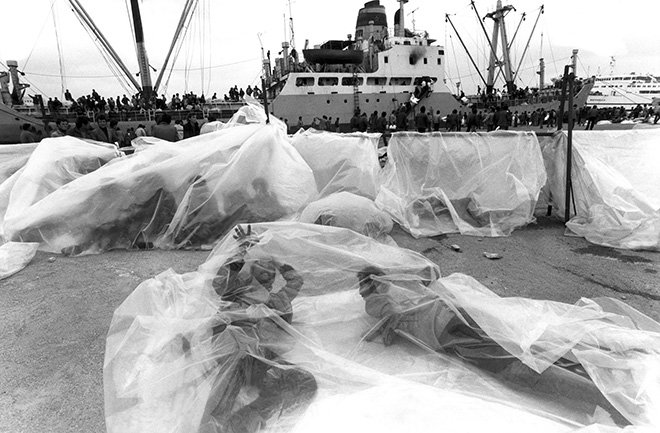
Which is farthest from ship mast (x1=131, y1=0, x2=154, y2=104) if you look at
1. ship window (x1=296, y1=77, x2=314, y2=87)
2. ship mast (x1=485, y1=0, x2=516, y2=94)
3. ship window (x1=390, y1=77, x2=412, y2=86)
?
ship mast (x1=485, y1=0, x2=516, y2=94)

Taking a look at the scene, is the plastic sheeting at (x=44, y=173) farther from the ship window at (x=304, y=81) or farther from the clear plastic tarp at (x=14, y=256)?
the ship window at (x=304, y=81)

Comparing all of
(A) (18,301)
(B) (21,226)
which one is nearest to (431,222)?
(A) (18,301)

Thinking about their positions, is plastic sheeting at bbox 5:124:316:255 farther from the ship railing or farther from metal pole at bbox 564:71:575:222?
the ship railing

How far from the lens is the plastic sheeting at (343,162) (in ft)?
15.2

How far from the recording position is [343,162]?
4695 mm

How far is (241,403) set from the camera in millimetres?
1584

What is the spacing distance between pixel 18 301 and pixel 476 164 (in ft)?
16.2

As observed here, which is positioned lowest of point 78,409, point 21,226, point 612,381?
point 78,409

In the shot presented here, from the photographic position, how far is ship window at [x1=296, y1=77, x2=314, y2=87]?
19453 millimetres

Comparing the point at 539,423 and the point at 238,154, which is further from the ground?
the point at 238,154

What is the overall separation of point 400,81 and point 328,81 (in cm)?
445

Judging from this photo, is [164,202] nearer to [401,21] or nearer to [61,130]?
[61,130]

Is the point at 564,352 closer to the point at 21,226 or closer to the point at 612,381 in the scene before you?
the point at 612,381

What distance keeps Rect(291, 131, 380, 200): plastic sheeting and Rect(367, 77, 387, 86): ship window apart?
673 inches
